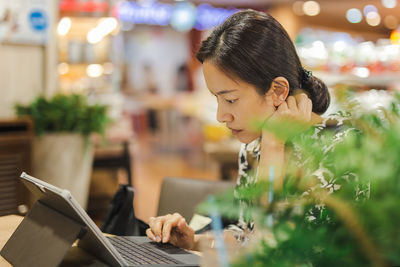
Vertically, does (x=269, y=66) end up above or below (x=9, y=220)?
above

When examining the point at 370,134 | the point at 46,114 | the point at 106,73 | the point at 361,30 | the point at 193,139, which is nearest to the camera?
the point at 370,134

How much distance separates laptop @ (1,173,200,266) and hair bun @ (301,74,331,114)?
2.57 ft

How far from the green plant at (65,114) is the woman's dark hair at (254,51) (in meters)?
2.64

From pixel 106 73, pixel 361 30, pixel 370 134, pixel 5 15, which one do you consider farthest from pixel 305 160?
pixel 361 30

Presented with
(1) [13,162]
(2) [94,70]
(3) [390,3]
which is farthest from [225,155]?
(3) [390,3]

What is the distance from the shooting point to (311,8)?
1301cm

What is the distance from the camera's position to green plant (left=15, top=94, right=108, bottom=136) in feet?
13.9

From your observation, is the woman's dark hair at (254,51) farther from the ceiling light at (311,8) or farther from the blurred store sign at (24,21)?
the ceiling light at (311,8)

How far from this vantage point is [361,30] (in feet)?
50.4

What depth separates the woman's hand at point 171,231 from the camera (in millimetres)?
1521

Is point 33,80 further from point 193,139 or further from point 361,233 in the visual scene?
point 193,139

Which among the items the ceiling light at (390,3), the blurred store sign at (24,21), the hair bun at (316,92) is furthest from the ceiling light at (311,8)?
the hair bun at (316,92)

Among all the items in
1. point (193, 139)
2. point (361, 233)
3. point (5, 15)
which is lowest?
point (193, 139)

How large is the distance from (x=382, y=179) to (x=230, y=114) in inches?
44.7
